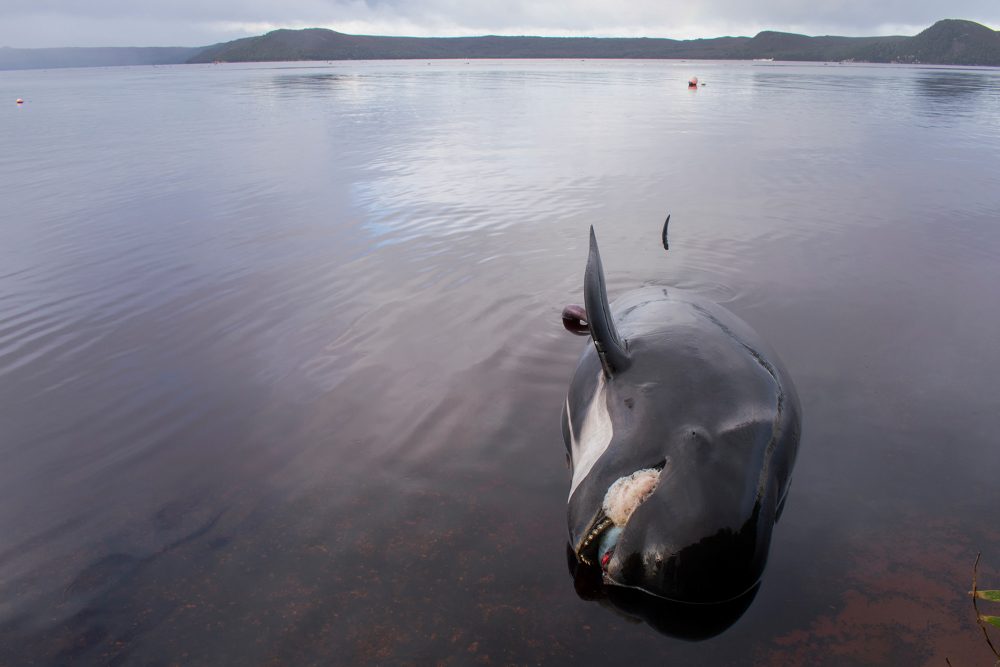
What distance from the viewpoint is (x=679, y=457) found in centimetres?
314

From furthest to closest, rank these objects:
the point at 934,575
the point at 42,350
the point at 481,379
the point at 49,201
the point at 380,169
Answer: the point at 380,169
the point at 49,201
the point at 42,350
the point at 481,379
the point at 934,575

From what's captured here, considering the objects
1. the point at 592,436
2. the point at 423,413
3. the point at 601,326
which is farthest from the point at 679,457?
the point at 423,413

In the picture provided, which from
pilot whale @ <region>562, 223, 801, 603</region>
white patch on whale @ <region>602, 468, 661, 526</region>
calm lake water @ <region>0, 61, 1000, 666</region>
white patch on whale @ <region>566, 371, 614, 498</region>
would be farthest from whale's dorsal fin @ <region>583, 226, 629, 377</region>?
calm lake water @ <region>0, 61, 1000, 666</region>

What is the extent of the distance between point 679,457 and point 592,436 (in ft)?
2.73

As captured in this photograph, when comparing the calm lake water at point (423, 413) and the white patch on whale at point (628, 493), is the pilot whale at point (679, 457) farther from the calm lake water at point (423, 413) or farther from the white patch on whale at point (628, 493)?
the calm lake water at point (423, 413)

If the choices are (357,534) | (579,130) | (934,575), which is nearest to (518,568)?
(357,534)

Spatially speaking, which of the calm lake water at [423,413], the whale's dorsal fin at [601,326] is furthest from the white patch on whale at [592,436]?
the calm lake water at [423,413]

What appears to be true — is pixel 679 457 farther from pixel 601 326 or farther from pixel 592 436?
pixel 601 326

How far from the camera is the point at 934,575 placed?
355 cm

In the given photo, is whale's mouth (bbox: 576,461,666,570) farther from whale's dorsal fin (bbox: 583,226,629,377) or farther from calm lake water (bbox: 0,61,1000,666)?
whale's dorsal fin (bbox: 583,226,629,377)

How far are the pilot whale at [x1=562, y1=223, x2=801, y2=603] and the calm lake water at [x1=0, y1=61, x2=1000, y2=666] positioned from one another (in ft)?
1.15

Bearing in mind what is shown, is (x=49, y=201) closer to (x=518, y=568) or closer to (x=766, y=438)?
(x=518, y=568)

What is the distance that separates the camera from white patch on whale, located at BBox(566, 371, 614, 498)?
3.63 meters

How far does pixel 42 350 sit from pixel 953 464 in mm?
7953
